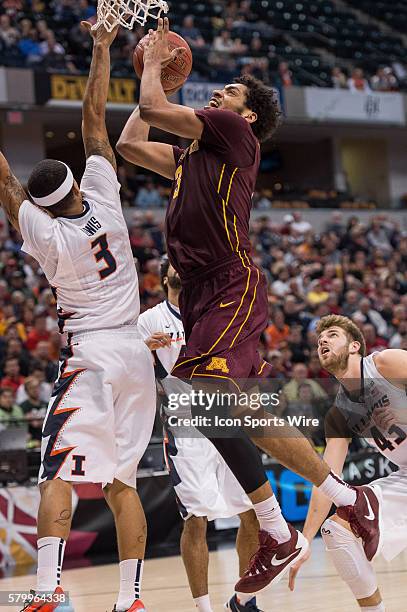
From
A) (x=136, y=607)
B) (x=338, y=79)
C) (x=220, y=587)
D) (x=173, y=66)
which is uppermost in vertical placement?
(x=173, y=66)

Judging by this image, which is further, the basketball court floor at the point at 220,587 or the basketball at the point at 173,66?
the basketball court floor at the point at 220,587

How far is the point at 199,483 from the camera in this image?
241 inches

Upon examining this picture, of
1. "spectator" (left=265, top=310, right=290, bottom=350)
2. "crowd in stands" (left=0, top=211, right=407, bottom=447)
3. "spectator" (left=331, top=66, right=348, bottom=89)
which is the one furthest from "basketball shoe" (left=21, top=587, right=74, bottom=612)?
"spectator" (left=331, top=66, right=348, bottom=89)

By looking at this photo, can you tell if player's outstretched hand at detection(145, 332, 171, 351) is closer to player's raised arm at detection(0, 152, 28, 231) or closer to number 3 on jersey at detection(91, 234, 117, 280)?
number 3 on jersey at detection(91, 234, 117, 280)

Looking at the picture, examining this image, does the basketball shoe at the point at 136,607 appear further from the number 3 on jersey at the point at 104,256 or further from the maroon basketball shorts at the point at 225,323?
the number 3 on jersey at the point at 104,256

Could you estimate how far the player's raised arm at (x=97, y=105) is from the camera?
518cm

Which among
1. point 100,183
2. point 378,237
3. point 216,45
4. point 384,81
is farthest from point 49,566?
point 384,81

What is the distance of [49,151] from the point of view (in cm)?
2267

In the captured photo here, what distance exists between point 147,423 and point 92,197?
1191 mm

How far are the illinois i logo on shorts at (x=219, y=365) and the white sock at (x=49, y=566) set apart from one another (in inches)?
42.6

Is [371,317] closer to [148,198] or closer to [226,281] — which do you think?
[148,198]

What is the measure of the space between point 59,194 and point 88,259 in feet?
1.15

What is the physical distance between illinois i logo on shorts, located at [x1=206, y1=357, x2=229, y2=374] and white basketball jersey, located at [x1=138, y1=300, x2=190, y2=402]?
176 cm

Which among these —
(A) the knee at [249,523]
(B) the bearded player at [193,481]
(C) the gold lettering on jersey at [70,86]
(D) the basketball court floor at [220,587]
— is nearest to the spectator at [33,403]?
(D) the basketball court floor at [220,587]
